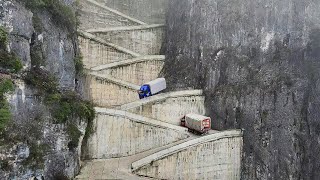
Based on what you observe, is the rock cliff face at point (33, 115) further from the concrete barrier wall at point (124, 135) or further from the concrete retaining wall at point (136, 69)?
the concrete retaining wall at point (136, 69)

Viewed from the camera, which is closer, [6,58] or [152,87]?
[6,58]

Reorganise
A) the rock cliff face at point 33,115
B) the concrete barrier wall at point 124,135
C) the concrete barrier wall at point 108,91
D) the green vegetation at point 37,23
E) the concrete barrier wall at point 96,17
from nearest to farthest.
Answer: the rock cliff face at point 33,115, the green vegetation at point 37,23, the concrete barrier wall at point 124,135, the concrete barrier wall at point 108,91, the concrete barrier wall at point 96,17

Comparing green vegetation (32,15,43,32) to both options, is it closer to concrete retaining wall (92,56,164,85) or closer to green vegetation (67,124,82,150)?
green vegetation (67,124,82,150)

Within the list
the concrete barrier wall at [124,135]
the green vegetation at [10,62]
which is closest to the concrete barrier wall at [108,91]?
the concrete barrier wall at [124,135]

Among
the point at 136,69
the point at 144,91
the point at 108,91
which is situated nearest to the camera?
the point at 108,91

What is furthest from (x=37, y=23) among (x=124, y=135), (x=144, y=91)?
(x=144, y=91)

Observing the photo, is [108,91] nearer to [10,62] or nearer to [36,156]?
[36,156]

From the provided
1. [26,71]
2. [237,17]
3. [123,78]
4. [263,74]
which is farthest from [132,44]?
[26,71]
